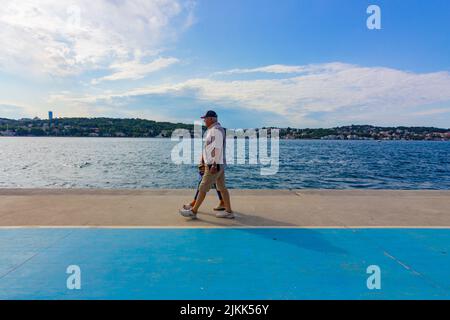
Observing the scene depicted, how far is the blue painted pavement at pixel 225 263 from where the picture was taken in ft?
11.6

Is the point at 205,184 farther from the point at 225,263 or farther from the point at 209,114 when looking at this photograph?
the point at 225,263

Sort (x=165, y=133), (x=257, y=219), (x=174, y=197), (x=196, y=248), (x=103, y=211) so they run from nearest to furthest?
1. (x=196, y=248)
2. (x=257, y=219)
3. (x=103, y=211)
4. (x=174, y=197)
5. (x=165, y=133)

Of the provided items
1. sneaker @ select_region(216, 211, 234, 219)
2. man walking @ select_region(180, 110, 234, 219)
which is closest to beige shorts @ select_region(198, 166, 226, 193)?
man walking @ select_region(180, 110, 234, 219)

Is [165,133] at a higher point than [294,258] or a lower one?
higher

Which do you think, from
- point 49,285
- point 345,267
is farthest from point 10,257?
point 345,267

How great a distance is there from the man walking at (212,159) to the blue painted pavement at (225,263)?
2.56 feet

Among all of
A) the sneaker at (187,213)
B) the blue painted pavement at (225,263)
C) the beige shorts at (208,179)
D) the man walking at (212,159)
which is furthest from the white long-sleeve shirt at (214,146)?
the blue painted pavement at (225,263)

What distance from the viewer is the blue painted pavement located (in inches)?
139

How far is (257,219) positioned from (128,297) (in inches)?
137

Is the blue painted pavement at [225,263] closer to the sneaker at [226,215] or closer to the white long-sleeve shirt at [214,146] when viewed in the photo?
the sneaker at [226,215]
